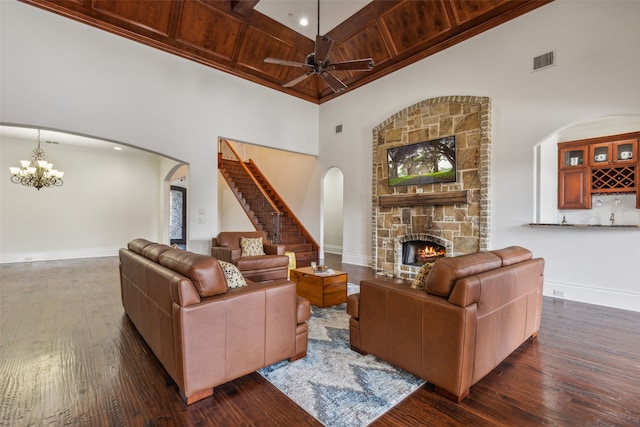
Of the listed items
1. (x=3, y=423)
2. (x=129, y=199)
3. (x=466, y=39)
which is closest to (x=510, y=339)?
(x=3, y=423)

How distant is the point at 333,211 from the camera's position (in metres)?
9.88

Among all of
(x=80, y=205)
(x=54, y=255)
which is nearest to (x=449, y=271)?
(x=80, y=205)

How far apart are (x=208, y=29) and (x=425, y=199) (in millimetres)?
5246

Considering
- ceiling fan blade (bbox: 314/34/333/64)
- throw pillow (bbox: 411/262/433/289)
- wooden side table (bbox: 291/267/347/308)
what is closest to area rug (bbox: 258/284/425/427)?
throw pillow (bbox: 411/262/433/289)

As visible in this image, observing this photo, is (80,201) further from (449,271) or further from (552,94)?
(552,94)

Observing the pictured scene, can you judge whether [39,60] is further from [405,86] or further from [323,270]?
[405,86]

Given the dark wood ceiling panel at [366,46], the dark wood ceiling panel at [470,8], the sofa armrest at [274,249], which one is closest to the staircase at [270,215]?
the sofa armrest at [274,249]

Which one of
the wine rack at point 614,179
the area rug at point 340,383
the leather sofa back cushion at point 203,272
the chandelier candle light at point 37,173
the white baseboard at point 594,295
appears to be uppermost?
the chandelier candle light at point 37,173

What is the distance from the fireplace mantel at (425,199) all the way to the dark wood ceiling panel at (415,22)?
2.93 meters

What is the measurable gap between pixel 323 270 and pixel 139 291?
2232mm

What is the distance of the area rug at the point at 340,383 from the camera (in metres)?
1.84

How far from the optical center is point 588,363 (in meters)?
2.47

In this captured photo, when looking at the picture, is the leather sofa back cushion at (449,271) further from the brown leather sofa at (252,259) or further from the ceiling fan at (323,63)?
the brown leather sofa at (252,259)

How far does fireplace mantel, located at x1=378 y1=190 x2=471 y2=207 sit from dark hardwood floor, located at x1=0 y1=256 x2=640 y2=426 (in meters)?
2.28
